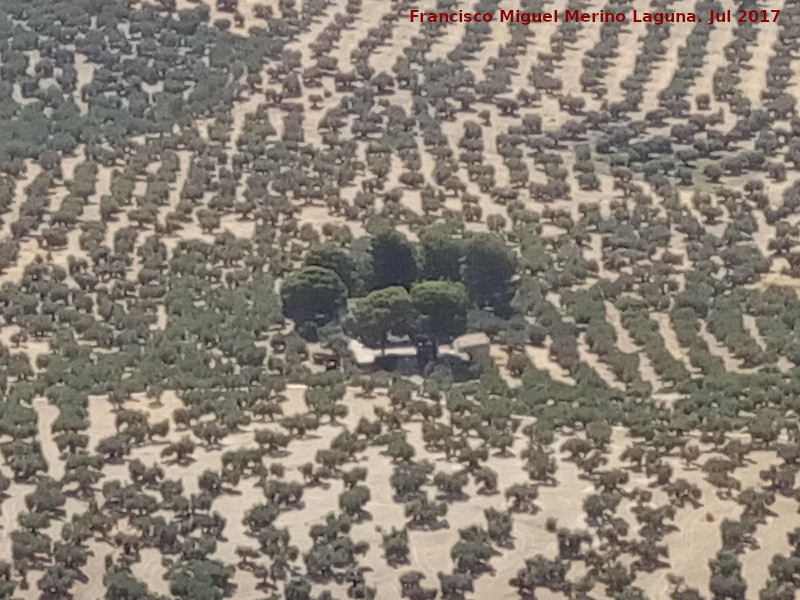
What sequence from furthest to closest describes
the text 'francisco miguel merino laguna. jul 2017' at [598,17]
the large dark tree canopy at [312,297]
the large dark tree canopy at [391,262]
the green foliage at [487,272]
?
the text 'francisco miguel merino laguna. jul 2017' at [598,17] → the green foliage at [487,272] → the large dark tree canopy at [391,262] → the large dark tree canopy at [312,297]

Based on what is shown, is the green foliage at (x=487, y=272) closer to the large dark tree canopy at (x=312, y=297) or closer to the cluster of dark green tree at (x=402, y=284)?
the cluster of dark green tree at (x=402, y=284)

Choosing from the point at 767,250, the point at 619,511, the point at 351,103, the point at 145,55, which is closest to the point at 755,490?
the point at 619,511

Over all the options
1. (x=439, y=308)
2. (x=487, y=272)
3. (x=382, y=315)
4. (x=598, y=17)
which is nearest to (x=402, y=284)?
(x=487, y=272)

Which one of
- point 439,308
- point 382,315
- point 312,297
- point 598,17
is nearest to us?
point 382,315

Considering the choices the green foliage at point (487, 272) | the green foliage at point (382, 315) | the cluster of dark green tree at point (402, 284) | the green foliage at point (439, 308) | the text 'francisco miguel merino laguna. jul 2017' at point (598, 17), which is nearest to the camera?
the green foliage at point (382, 315)

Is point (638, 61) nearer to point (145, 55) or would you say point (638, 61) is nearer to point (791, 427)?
point (145, 55)

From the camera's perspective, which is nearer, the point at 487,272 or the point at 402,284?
the point at 402,284

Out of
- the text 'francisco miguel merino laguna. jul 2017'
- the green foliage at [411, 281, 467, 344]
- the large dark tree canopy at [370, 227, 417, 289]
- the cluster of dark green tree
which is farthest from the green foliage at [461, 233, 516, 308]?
the text 'francisco miguel merino laguna. jul 2017'

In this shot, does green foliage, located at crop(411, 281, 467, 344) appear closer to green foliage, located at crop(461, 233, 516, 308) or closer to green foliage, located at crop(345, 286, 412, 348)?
green foliage, located at crop(345, 286, 412, 348)

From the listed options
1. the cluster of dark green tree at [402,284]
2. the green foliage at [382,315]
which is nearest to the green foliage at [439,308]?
the cluster of dark green tree at [402,284]

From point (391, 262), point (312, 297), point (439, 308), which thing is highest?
point (439, 308)

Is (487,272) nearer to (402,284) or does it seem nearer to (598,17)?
(402,284)
